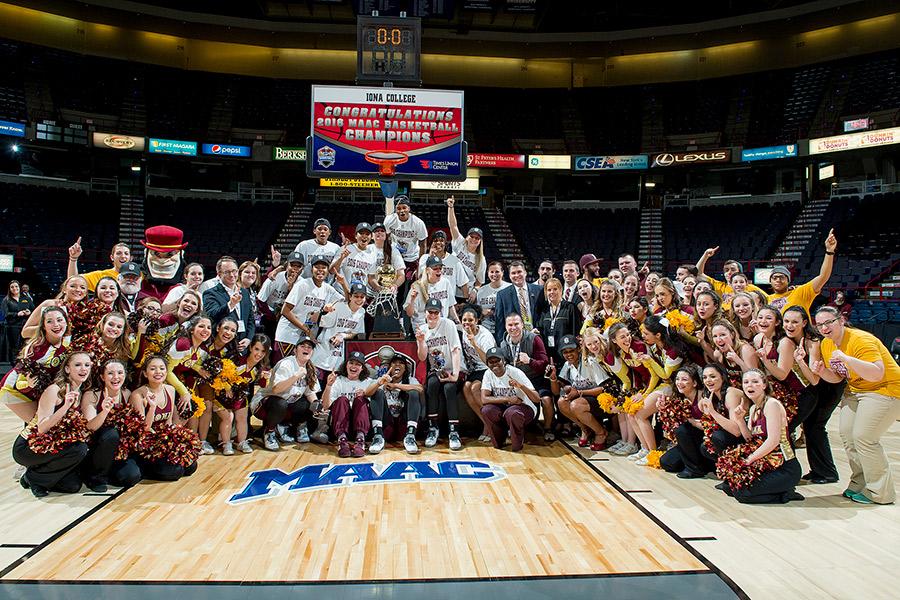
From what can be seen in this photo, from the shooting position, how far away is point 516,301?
23.6 ft

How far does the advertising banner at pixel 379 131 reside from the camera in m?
9.48

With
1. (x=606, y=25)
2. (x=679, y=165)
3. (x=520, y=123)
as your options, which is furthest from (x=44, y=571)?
(x=606, y=25)

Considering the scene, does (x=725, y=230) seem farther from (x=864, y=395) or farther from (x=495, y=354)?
(x=864, y=395)

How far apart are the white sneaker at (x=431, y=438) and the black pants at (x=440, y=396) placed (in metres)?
0.16

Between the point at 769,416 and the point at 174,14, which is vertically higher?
the point at 174,14

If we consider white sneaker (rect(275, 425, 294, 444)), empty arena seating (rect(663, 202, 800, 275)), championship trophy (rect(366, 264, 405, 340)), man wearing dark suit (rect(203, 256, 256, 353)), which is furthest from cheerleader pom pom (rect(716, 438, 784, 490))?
empty arena seating (rect(663, 202, 800, 275))

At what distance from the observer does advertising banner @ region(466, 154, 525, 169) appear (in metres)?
23.7

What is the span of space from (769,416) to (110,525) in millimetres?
4492

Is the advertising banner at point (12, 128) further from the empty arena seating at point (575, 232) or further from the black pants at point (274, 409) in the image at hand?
the black pants at point (274, 409)

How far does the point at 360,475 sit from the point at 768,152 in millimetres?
22007

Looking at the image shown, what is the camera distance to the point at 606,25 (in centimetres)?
2498

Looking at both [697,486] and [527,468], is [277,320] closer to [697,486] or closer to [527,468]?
[527,468]

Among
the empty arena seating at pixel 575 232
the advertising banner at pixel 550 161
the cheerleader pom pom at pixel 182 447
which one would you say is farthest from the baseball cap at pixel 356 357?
the advertising banner at pixel 550 161

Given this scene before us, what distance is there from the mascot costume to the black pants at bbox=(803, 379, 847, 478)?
220 inches
